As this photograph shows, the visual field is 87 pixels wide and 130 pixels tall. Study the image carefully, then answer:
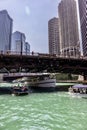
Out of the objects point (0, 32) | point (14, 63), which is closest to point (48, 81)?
point (14, 63)

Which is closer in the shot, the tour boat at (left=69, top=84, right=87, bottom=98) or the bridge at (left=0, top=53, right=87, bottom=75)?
the tour boat at (left=69, top=84, right=87, bottom=98)

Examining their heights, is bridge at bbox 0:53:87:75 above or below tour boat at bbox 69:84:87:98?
above

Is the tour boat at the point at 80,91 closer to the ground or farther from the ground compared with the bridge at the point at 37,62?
closer to the ground

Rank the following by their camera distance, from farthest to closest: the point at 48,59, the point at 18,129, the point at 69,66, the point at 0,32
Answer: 1. the point at 0,32
2. the point at 69,66
3. the point at 48,59
4. the point at 18,129

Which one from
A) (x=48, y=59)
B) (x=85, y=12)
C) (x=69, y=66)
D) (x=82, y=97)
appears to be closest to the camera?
(x=82, y=97)

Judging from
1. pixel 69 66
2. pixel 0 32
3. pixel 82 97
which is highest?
pixel 0 32

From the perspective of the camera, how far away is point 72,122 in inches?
645

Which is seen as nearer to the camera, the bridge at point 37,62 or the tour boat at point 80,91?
the tour boat at point 80,91

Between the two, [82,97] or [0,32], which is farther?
[0,32]

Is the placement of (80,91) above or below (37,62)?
below

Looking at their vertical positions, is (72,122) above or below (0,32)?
below

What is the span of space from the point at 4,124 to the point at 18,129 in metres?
2.11

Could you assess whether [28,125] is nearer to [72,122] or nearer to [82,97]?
[72,122]

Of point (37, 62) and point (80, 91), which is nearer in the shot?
point (80, 91)
